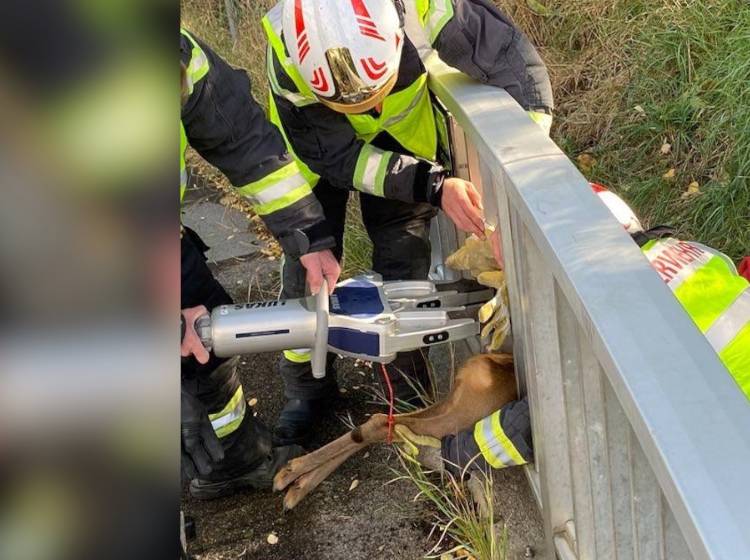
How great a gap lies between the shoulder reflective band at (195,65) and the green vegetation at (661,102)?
2.06m

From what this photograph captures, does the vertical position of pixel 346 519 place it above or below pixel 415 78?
below

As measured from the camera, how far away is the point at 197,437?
203 cm

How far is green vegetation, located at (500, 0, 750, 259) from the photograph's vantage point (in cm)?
323

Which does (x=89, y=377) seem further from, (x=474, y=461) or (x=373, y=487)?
(x=373, y=487)

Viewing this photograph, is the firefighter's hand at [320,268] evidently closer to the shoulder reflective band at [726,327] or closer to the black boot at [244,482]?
the black boot at [244,482]

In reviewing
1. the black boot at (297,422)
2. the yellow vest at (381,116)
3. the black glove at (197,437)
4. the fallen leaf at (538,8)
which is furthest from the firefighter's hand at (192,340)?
the fallen leaf at (538,8)

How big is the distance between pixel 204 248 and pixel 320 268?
0.46 meters

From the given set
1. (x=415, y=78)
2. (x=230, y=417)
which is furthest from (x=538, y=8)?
(x=230, y=417)

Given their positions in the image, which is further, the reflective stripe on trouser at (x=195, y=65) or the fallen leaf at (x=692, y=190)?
the fallen leaf at (x=692, y=190)

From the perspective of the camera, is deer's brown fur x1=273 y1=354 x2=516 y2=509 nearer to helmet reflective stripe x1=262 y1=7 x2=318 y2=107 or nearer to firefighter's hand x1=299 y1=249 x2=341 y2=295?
firefighter's hand x1=299 y1=249 x2=341 y2=295

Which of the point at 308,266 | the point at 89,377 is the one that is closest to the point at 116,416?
the point at 89,377

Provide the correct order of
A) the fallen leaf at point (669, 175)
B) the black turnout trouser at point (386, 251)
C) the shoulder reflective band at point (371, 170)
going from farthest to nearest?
the fallen leaf at point (669, 175), the black turnout trouser at point (386, 251), the shoulder reflective band at point (371, 170)

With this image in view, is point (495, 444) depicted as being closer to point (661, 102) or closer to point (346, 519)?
point (346, 519)

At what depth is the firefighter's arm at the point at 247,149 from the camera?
6.94 feet
